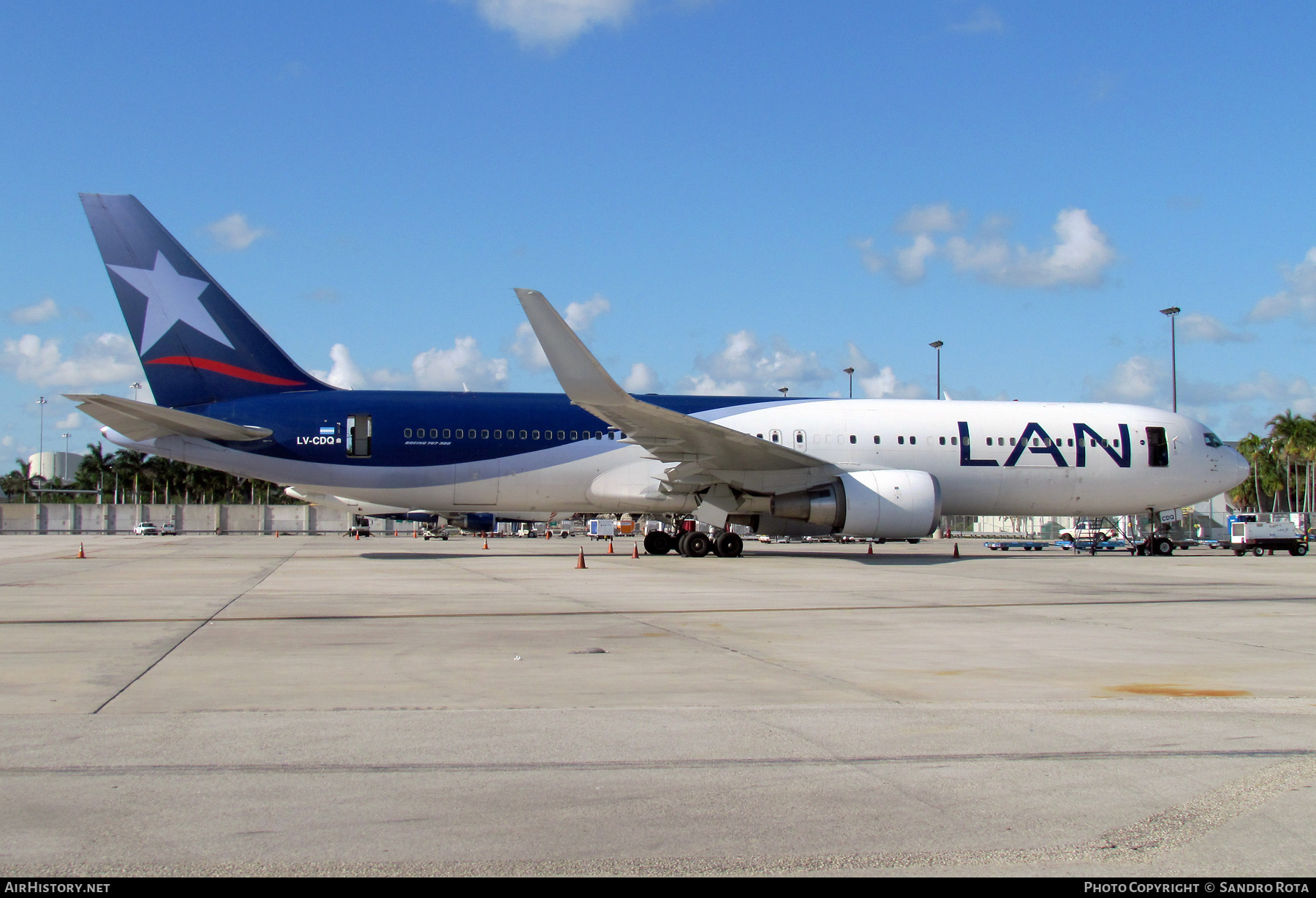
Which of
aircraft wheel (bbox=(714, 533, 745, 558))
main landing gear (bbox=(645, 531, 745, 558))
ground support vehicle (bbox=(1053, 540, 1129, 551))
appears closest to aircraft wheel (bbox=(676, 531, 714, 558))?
main landing gear (bbox=(645, 531, 745, 558))

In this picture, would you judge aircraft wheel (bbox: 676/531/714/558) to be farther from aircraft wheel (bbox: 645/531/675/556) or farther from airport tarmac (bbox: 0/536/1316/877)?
airport tarmac (bbox: 0/536/1316/877)

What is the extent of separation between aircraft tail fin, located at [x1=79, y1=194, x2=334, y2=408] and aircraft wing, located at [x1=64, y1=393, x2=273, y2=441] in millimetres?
921

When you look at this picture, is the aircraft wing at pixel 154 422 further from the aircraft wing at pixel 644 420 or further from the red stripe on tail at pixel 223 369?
the aircraft wing at pixel 644 420

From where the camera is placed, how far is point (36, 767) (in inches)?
171

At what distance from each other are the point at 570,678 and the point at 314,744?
2.27m

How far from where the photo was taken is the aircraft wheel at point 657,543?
2470cm

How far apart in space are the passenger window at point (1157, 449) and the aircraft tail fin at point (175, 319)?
20.7 m

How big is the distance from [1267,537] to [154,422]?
3055 cm

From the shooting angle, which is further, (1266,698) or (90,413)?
(90,413)

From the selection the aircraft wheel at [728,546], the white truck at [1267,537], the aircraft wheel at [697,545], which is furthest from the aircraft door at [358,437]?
the white truck at [1267,537]

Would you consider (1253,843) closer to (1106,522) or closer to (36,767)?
(36,767)

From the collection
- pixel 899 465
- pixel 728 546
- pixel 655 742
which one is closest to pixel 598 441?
pixel 728 546

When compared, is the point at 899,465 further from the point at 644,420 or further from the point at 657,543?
the point at 644,420
